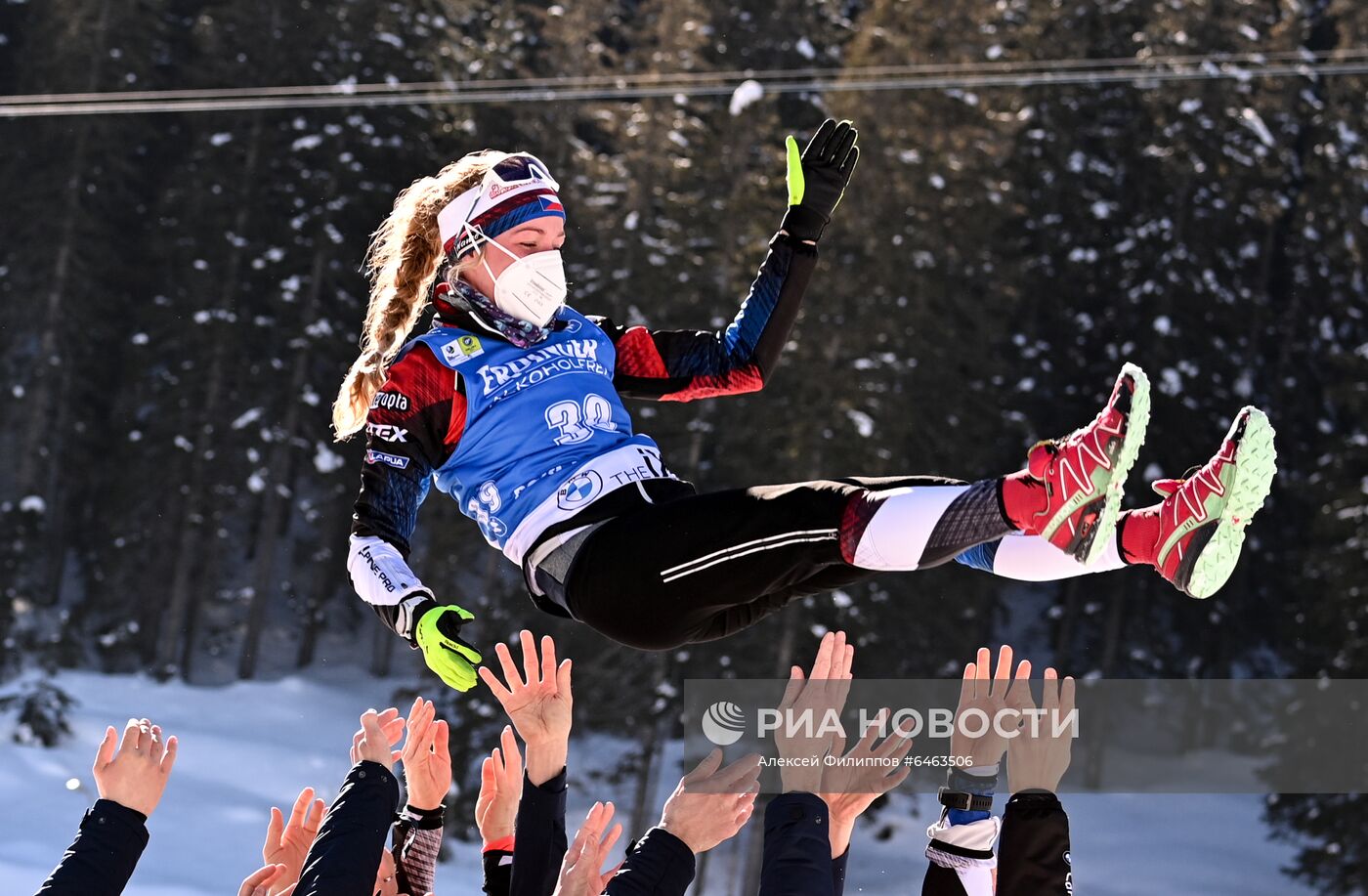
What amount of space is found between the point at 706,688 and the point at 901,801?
9.26 m

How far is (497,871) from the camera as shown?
3.89 m

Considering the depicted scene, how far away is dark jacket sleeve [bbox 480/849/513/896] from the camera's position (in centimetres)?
384

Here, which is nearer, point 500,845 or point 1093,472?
point 1093,472

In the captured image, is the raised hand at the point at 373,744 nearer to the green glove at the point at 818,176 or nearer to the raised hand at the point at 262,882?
the raised hand at the point at 262,882

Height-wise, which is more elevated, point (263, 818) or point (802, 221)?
point (263, 818)

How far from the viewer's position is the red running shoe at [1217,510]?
144 inches

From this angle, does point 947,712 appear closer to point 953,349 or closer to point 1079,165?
point 953,349

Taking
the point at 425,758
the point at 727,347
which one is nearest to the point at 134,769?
the point at 425,758

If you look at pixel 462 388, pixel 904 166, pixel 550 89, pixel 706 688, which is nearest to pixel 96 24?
pixel 550 89

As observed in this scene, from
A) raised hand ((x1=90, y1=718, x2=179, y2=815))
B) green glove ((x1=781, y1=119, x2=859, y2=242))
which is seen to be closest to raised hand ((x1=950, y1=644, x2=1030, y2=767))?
raised hand ((x1=90, y1=718, x2=179, y2=815))

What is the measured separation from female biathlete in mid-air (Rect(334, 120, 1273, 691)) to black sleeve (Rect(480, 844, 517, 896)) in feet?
1.38

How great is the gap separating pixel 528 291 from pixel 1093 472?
1977 millimetres
